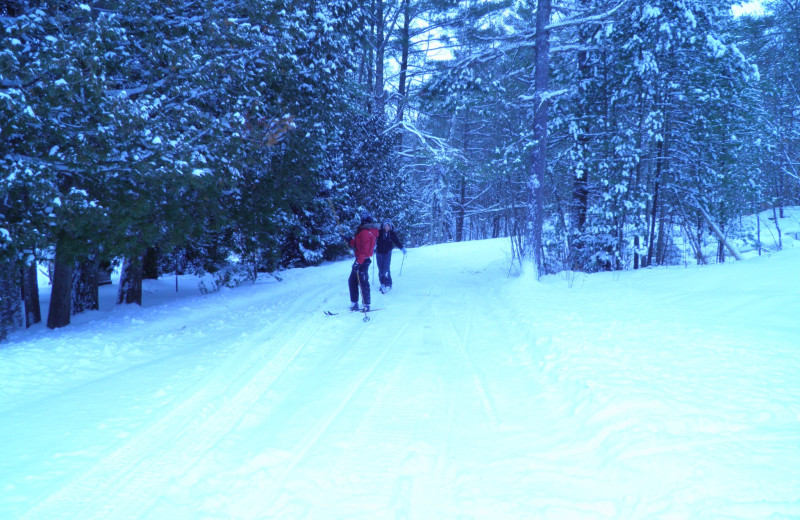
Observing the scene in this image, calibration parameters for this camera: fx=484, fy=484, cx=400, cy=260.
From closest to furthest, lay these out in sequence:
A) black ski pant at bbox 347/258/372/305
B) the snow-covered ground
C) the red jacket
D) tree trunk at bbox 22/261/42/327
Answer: the snow-covered ground
black ski pant at bbox 347/258/372/305
the red jacket
tree trunk at bbox 22/261/42/327

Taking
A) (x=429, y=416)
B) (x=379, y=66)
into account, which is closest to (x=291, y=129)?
(x=429, y=416)

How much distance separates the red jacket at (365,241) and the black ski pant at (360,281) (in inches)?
4.1

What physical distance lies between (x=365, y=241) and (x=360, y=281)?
82cm

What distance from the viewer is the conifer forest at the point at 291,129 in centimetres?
694

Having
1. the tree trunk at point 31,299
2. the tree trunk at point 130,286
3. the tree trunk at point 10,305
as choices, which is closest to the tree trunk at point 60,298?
the tree trunk at point 10,305

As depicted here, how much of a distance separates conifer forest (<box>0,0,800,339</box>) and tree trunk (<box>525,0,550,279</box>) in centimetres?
5

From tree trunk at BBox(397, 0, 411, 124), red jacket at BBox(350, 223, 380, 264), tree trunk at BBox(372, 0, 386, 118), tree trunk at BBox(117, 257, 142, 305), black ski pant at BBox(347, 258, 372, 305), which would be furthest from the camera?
tree trunk at BBox(397, 0, 411, 124)

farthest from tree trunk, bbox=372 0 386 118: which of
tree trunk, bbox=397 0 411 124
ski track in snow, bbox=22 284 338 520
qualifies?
ski track in snow, bbox=22 284 338 520

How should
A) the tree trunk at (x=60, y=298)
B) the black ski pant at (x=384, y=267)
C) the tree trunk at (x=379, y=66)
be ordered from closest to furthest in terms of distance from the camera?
1. the tree trunk at (x=60, y=298)
2. the black ski pant at (x=384, y=267)
3. the tree trunk at (x=379, y=66)

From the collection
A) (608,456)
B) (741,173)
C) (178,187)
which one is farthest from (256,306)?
(741,173)

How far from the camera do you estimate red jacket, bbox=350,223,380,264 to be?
9.43 m

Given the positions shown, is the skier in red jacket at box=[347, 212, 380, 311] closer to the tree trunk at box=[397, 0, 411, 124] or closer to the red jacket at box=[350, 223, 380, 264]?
the red jacket at box=[350, 223, 380, 264]

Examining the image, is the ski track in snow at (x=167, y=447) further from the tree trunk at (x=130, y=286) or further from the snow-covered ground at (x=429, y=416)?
the tree trunk at (x=130, y=286)

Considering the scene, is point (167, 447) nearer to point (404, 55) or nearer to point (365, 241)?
point (365, 241)
